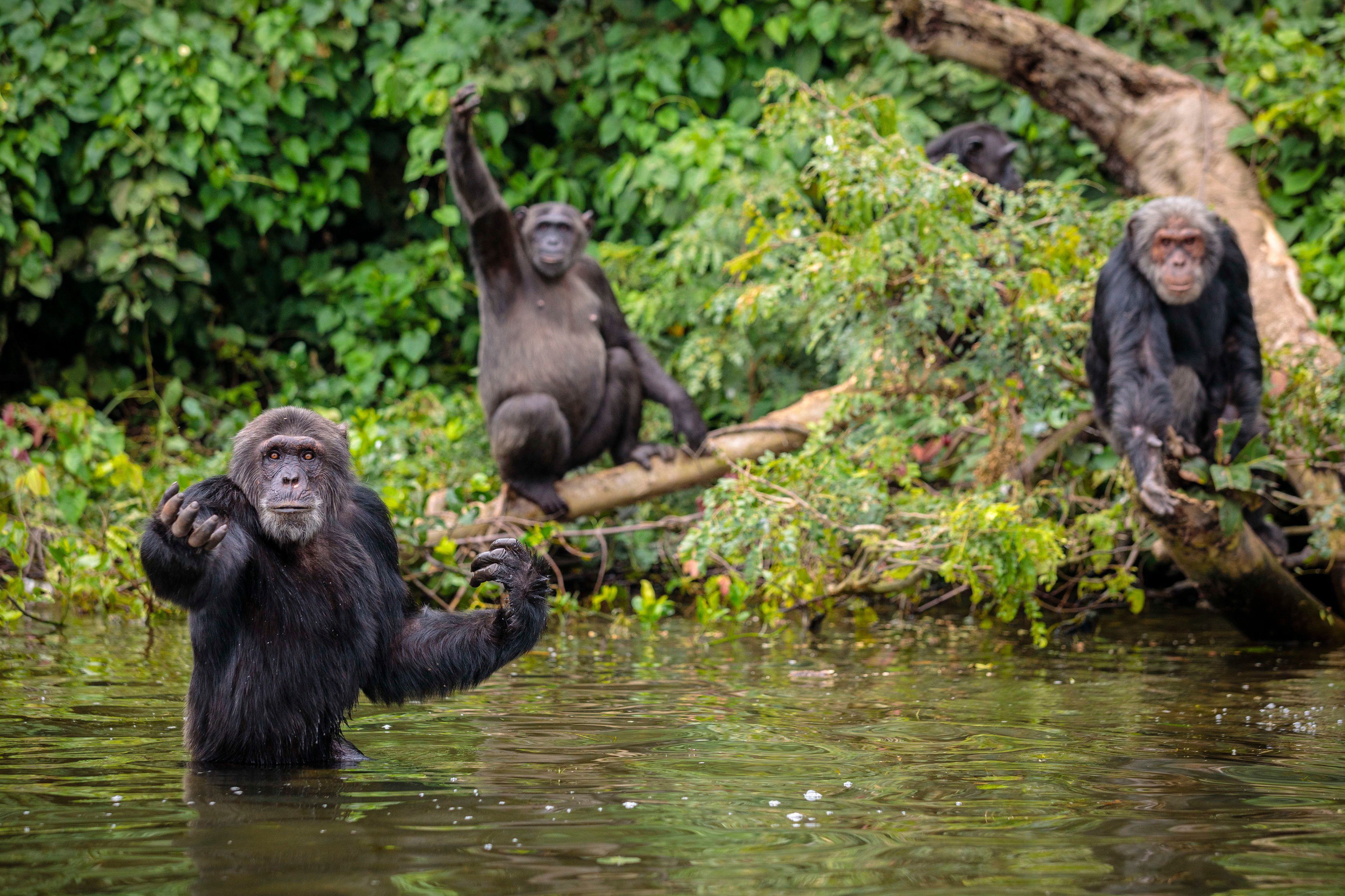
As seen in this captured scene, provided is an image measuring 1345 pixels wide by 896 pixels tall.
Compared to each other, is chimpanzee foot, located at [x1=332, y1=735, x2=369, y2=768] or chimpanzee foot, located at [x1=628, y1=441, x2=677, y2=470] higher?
chimpanzee foot, located at [x1=628, y1=441, x2=677, y2=470]

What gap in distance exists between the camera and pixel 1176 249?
644 cm

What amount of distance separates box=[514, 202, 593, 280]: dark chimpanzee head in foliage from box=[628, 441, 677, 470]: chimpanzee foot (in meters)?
1.21

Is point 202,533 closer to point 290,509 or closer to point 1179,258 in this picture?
point 290,509

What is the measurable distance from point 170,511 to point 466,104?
3.86 meters

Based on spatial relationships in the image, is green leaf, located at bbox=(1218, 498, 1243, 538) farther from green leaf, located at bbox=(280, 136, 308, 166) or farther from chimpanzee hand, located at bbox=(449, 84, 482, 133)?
green leaf, located at bbox=(280, 136, 308, 166)

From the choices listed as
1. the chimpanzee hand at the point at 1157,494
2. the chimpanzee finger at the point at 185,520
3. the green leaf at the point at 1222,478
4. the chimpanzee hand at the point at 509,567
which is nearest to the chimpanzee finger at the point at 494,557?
Answer: the chimpanzee hand at the point at 509,567

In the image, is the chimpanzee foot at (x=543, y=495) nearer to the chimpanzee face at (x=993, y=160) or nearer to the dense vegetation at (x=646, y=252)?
the dense vegetation at (x=646, y=252)

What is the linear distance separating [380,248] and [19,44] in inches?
125

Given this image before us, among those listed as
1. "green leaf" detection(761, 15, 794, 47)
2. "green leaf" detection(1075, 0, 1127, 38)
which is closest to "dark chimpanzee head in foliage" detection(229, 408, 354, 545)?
"green leaf" detection(761, 15, 794, 47)

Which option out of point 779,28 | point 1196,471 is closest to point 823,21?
point 779,28

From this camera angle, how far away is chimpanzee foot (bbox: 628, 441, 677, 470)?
27.0 ft

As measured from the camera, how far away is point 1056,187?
24.6 feet

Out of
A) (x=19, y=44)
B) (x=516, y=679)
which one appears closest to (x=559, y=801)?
(x=516, y=679)

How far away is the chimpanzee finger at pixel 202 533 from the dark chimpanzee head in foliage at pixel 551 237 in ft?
16.7
